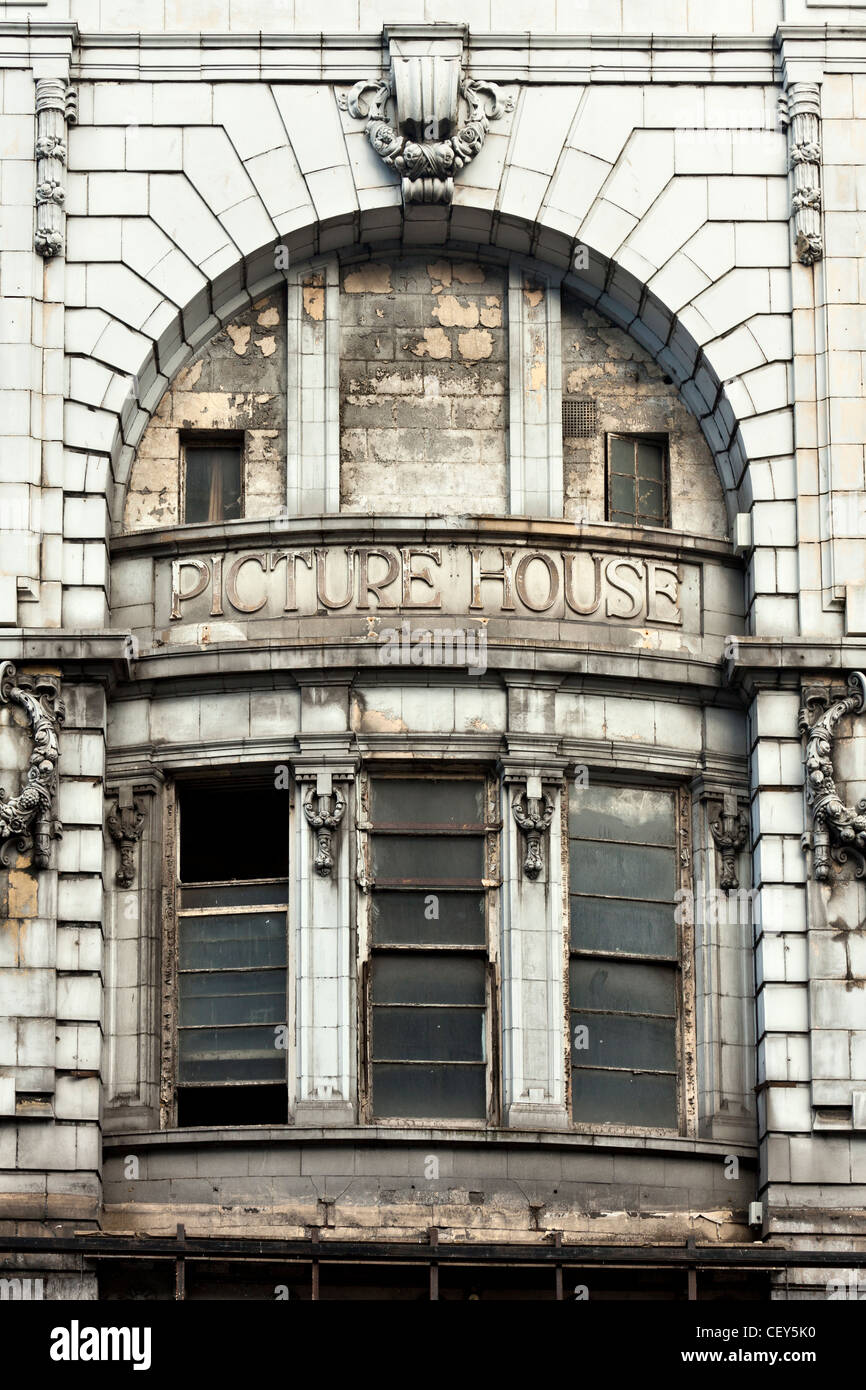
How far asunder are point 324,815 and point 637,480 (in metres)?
4.68

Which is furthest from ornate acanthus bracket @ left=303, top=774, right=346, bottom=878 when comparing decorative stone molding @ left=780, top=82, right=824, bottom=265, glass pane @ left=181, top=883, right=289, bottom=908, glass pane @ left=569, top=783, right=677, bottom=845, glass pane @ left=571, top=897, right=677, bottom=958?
decorative stone molding @ left=780, top=82, right=824, bottom=265

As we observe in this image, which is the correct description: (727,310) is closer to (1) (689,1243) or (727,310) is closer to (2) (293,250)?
(2) (293,250)

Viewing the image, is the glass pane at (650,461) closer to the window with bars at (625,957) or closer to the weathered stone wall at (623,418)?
the weathered stone wall at (623,418)

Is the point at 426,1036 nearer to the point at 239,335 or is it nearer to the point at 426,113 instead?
the point at 239,335

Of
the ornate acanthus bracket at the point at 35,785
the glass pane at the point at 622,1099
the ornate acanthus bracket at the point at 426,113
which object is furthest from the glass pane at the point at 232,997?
the ornate acanthus bracket at the point at 426,113

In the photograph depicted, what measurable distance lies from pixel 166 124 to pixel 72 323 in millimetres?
2207

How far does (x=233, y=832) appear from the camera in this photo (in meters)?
33.3

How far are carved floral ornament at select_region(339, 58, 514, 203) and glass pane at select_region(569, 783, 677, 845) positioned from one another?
587cm

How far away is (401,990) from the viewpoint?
32781 millimetres

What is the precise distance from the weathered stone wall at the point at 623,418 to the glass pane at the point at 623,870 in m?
3.18

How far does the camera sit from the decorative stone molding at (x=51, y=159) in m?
33.6

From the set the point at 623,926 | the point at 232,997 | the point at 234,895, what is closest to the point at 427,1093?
the point at 232,997
